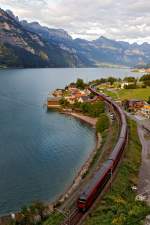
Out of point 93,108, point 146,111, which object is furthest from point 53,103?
point 146,111

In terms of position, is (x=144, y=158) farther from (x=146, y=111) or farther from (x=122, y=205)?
(x=146, y=111)

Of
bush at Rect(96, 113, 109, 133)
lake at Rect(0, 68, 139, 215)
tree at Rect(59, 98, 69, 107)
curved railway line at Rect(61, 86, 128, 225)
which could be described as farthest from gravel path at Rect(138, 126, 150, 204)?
tree at Rect(59, 98, 69, 107)

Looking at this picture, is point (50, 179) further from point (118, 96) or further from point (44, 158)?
point (118, 96)

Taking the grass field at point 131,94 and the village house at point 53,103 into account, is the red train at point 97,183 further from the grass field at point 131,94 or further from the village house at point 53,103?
the grass field at point 131,94

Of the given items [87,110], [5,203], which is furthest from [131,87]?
[5,203]

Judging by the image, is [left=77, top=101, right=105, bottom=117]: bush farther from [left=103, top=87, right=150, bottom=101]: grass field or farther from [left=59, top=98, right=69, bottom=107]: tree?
[left=103, top=87, right=150, bottom=101]: grass field
